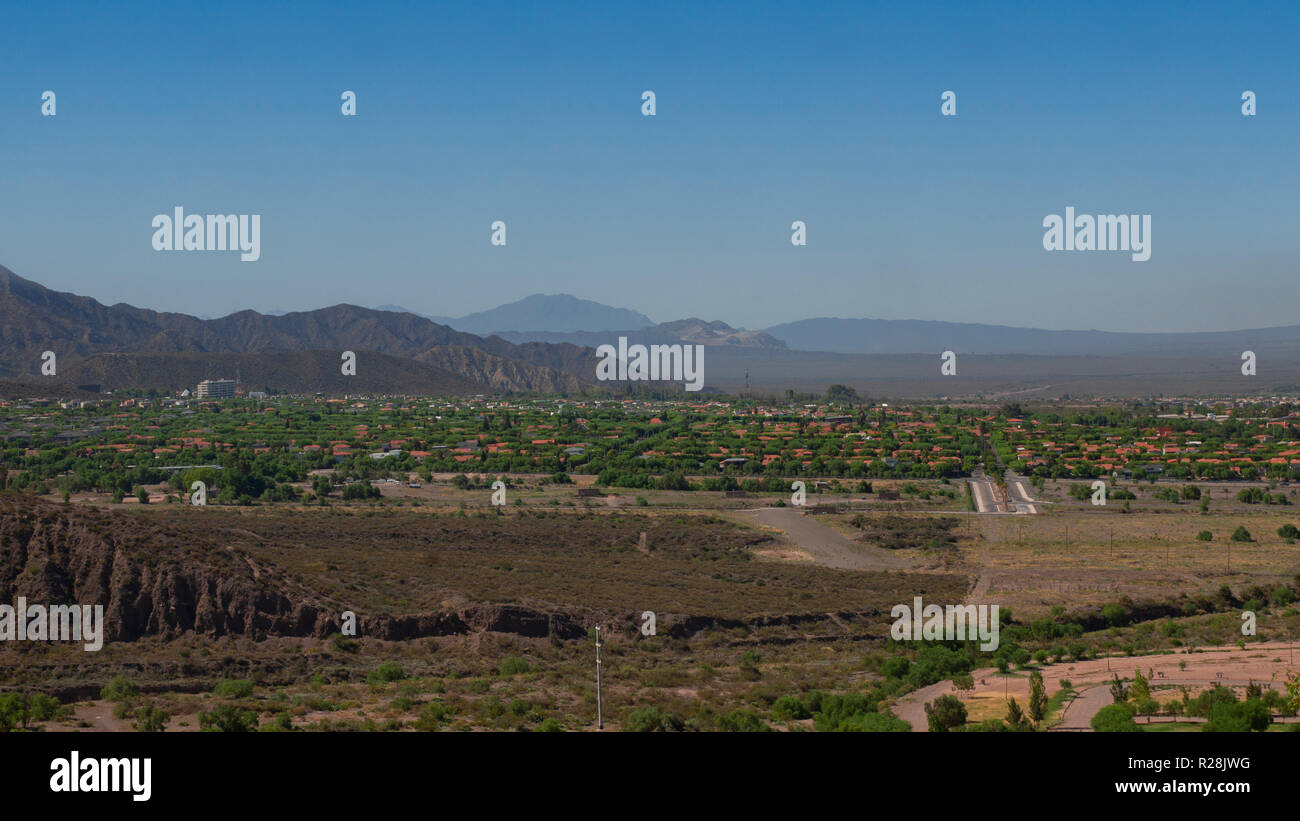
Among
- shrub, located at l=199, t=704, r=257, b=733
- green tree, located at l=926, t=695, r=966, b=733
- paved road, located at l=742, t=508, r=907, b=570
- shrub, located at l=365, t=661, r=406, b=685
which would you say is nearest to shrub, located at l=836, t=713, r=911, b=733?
green tree, located at l=926, t=695, r=966, b=733

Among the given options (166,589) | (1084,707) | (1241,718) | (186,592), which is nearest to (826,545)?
(1084,707)

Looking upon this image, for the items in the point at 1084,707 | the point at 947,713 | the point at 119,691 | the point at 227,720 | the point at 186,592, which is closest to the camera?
the point at 227,720

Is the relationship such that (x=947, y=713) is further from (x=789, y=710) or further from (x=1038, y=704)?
(x=789, y=710)

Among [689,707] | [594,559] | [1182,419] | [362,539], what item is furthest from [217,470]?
[1182,419]

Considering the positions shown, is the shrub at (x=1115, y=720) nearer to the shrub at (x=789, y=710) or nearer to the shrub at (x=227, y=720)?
the shrub at (x=789, y=710)

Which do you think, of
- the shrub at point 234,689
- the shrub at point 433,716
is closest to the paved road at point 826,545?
the shrub at point 433,716

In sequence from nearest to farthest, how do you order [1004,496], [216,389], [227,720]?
[227,720]
[1004,496]
[216,389]

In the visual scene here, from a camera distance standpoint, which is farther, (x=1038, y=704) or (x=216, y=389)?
(x=216, y=389)

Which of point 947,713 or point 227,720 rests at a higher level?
point 227,720
